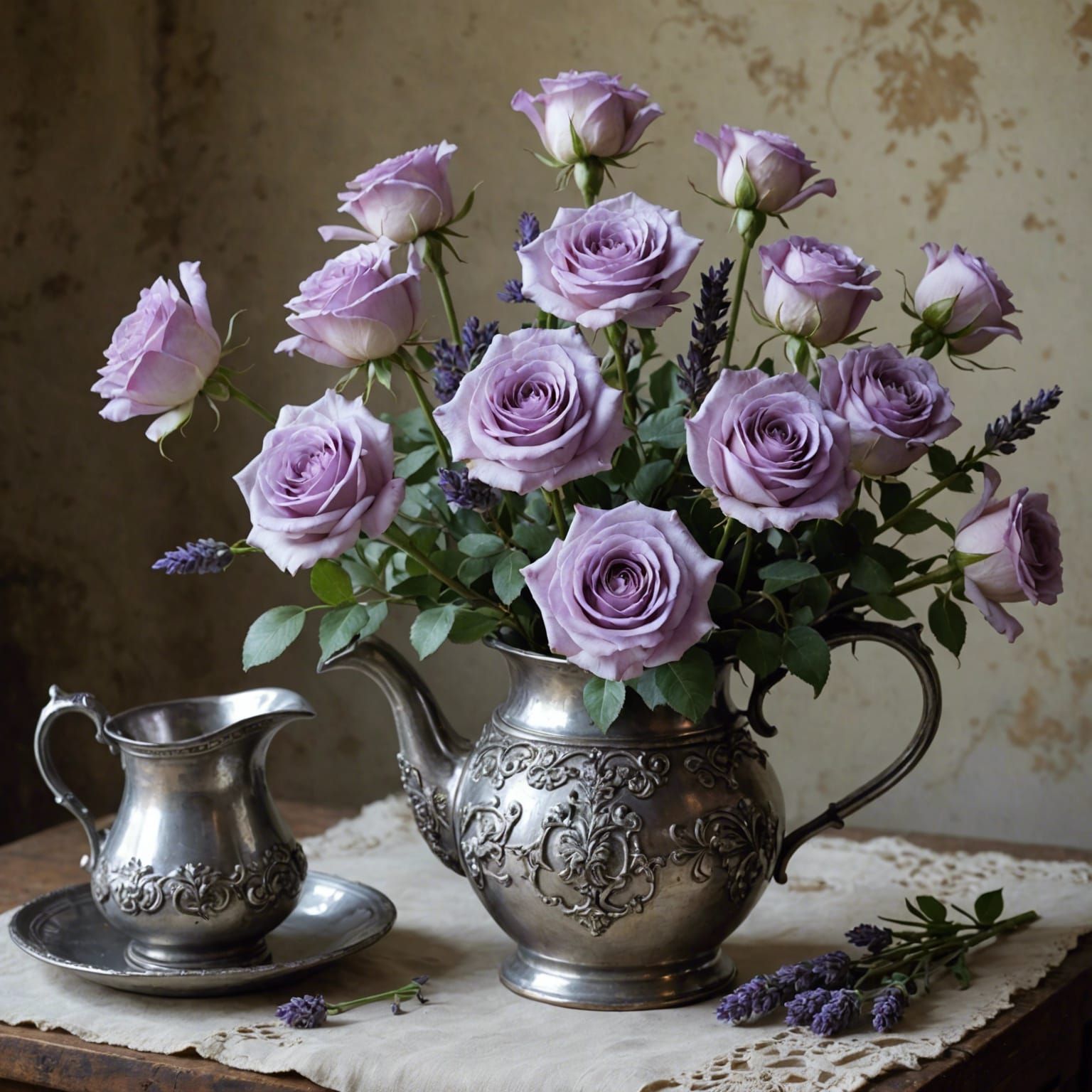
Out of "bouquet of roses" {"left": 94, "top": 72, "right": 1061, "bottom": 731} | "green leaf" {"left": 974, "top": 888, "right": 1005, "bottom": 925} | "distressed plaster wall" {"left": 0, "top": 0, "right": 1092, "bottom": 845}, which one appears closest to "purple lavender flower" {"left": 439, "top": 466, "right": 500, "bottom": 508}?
"bouquet of roses" {"left": 94, "top": 72, "right": 1061, "bottom": 731}

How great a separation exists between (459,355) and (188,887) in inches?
15.4

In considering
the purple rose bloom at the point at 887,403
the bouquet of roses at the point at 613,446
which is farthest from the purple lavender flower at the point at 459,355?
the purple rose bloom at the point at 887,403

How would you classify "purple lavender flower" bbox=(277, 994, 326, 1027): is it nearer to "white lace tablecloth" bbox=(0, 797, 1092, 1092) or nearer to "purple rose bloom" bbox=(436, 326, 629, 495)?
"white lace tablecloth" bbox=(0, 797, 1092, 1092)

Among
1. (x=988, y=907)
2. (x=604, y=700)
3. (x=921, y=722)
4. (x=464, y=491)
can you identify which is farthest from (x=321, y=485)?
(x=988, y=907)

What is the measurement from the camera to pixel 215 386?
88 cm

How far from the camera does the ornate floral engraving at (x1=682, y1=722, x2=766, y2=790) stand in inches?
35.2

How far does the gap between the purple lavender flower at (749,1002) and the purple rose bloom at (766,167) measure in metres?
0.48

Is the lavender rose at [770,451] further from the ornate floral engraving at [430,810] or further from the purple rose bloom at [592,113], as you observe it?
the ornate floral engraving at [430,810]

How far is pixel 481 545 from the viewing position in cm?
88

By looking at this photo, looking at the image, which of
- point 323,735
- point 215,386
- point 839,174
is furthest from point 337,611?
point 323,735

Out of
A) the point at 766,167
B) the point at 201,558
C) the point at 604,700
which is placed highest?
the point at 766,167

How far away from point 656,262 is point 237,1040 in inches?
21.0

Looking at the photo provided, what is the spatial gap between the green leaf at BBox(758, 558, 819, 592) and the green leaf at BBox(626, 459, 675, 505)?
9 cm

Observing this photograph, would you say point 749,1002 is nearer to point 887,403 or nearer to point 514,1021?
point 514,1021
